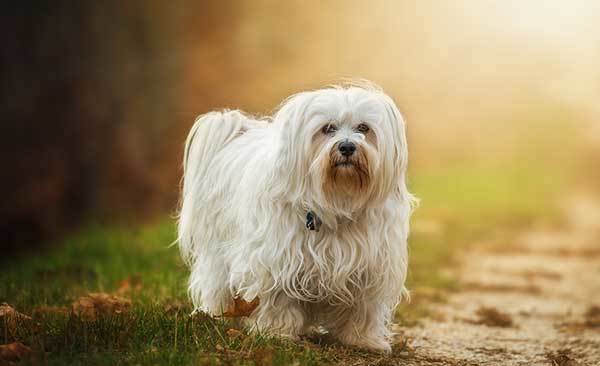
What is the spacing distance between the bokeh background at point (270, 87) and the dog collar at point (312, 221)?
817 cm

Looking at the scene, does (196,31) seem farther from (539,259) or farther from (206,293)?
(206,293)

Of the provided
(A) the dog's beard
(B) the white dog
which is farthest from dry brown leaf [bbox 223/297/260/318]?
(A) the dog's beard

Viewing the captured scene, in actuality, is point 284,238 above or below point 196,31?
below

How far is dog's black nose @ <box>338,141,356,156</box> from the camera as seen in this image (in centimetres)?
461

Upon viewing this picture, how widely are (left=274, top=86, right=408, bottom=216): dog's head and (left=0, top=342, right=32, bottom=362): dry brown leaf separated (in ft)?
5.23

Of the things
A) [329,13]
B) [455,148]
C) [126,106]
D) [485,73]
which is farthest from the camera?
[485,73]

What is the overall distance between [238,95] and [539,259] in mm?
13906

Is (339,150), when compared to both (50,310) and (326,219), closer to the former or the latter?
(326,219)

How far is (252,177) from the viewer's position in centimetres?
520

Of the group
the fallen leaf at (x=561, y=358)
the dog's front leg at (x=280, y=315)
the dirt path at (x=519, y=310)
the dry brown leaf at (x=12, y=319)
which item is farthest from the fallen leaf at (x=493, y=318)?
the dry brown leaf at (x=12, y=319)

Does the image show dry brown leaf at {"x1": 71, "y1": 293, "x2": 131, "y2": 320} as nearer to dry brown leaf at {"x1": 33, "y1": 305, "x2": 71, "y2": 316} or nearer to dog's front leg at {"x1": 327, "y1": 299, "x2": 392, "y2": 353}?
dry brown leaf at {"x1": 33, "y1": 305, "x2": 71, "y2": 316}

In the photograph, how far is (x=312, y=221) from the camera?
16.0 feet

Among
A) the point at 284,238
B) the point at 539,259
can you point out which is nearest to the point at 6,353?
the point at 284,238

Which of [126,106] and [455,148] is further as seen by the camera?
[455,148]
